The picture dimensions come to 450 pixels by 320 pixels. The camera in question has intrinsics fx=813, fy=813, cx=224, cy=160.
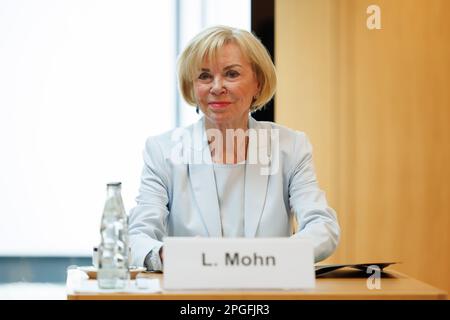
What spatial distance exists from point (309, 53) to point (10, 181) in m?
1.66

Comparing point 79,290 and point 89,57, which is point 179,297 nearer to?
point 79,290

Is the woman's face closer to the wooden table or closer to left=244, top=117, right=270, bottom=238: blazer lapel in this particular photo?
left=244, top=117, right=270, bottom=238: blazer lapel

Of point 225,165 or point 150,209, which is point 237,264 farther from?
point 225,165

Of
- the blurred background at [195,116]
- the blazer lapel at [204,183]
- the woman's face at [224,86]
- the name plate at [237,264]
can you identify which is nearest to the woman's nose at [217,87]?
the woman's face at [224,86]

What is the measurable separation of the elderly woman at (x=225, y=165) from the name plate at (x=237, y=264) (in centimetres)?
77

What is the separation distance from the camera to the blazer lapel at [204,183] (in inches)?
98.7

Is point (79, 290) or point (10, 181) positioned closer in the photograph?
A: point (79, 290)

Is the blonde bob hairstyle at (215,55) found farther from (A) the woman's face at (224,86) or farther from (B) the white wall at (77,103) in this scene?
(B) the white wall at (77,103)

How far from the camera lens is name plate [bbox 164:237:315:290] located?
1621 mm

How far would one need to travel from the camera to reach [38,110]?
4.17 meters

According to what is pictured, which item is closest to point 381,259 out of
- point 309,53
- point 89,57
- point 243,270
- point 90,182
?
point 309,53

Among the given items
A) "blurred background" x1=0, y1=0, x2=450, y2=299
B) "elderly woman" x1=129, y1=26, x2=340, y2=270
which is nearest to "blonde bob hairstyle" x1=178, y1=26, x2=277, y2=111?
"elderly woman" x1=129, y1=26, x2=340, y2=270

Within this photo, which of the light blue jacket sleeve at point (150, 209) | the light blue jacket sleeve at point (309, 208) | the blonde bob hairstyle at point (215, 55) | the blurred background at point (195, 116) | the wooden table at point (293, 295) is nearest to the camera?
the wooden table at point (293, 295)

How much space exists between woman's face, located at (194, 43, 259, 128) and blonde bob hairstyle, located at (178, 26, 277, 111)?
2 centimetres
